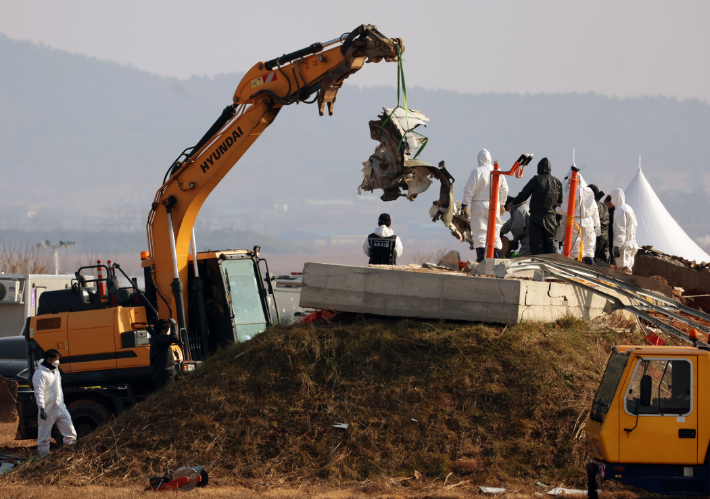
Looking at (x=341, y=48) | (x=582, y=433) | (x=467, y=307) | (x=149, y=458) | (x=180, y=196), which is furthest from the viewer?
(x=180, y=196)

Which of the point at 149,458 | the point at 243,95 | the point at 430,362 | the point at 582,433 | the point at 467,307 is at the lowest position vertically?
the point at 149,458

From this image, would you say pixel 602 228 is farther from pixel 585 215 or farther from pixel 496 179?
pixel 496 179

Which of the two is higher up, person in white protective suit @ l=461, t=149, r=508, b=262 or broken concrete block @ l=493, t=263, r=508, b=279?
person in white protective suit @ l=461, t=149, r=508, b=262

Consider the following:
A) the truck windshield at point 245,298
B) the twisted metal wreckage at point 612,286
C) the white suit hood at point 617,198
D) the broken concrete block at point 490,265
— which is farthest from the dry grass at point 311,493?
the white suit hood at point 617,198

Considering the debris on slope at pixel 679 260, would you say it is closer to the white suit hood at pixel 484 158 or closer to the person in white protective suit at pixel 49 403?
the white suit hood at pixel 484 158

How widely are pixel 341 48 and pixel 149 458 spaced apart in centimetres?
630

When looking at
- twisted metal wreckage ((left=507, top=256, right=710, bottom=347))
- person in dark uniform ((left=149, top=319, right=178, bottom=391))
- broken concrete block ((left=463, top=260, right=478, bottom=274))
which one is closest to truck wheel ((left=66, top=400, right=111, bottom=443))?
person in dark uniform ((left=149, top=319, right=178, bottom=391))

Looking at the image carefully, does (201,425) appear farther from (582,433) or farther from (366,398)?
(582,433)

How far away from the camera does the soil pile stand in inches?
293

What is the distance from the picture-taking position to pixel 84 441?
28.5 feet

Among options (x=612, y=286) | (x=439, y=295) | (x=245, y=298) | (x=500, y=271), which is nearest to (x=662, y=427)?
(x=439, y=295)

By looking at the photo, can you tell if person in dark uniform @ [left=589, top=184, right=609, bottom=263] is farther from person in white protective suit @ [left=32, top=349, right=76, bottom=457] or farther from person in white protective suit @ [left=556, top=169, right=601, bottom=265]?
Answer: person in white protective suit @ [left=32, top=349, right=76, bottom=457]

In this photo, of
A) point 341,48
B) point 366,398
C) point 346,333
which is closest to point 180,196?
point 341,48

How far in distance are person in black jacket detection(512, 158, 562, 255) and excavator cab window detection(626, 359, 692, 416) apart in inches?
236
